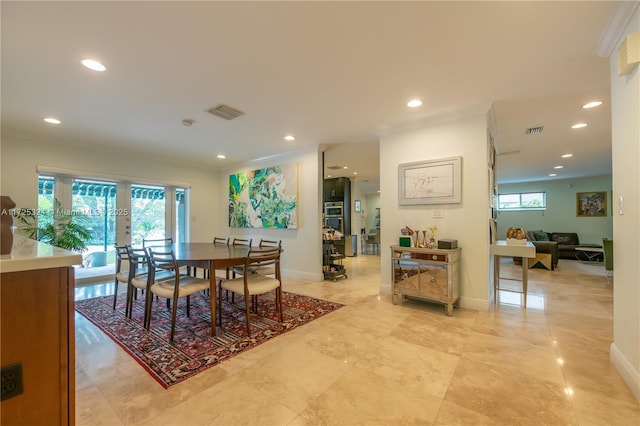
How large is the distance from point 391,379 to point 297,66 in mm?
2545

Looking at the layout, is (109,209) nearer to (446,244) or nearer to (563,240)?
(446,244)

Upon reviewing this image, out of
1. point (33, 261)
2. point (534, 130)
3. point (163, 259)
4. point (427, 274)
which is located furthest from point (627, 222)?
point (163, 259)

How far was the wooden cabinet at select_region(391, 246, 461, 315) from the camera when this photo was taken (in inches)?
121

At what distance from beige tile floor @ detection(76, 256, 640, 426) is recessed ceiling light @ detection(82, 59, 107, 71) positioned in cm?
240

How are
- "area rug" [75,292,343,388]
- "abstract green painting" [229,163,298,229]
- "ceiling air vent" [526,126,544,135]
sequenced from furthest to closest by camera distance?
1. "abstract green painting" [229,163,298,229]
2. "ceiling air vent" [526,126,544,135]
3. "area rug" [75,292,343,388]

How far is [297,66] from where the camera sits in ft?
7.52

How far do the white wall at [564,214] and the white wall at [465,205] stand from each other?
26.1 feet

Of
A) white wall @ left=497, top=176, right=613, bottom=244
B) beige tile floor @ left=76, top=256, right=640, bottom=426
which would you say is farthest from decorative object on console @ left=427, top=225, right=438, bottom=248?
white wall @ left=497, top=176, right=613, bottom=244

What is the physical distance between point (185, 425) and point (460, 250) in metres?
3.16

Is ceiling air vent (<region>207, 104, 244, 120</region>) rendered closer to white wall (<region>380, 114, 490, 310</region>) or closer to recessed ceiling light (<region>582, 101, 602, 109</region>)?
white wall (<region>380, 114, 490, 310</region>)

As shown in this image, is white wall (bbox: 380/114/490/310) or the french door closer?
white wall (bbox: 380/114/490/310)

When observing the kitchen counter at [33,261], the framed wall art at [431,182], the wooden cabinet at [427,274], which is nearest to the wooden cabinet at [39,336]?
the kitchen counter at [33,261]

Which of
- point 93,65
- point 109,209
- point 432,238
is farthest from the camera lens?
point 109,209

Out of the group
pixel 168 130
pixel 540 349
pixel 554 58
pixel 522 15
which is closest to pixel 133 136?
pixel 168 130
